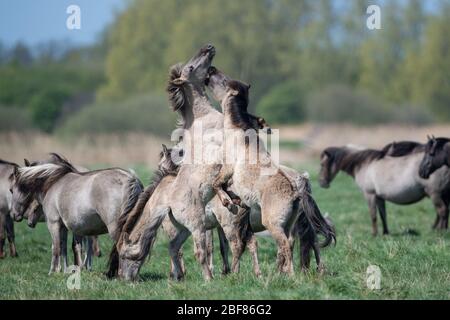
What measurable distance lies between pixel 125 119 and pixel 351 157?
104 feet

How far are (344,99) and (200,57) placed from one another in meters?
48.0

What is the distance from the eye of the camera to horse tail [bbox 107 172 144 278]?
9.91 metres

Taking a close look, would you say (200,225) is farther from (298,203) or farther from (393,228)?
(393,228)

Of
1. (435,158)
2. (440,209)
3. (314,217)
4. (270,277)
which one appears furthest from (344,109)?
(270,277)

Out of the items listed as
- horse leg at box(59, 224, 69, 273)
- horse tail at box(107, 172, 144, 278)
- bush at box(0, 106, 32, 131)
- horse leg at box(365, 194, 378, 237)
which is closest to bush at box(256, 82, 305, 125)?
bush at box(0, 106, 32, 131)

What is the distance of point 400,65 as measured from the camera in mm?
67062

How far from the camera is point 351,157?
17.7 m

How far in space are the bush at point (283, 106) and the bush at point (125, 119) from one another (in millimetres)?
17023

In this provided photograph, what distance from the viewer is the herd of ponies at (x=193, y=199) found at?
9.45m

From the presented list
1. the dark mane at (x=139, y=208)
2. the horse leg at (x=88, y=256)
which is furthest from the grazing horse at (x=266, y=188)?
the horse leg at (x=88, y=256)

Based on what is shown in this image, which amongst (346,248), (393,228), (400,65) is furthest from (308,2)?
(346,248)

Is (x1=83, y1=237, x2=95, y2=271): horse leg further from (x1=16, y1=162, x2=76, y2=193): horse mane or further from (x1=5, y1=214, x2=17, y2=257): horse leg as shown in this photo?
(x1=5, y1=214, x2=17, y2=257): horse leg

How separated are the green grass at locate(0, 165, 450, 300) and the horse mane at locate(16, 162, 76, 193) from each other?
111 cm

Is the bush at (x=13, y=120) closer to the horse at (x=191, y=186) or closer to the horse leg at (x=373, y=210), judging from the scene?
the horse leg at (x=373, y=210)
